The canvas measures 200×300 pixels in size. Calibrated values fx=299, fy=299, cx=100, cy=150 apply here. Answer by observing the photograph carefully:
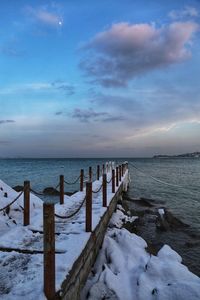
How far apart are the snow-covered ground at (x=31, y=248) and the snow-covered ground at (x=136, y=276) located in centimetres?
85

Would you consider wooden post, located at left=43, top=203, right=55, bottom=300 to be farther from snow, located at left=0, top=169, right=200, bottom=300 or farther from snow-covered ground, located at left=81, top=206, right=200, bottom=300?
snow-covered ground, located at left=81, top=206, right=200, bottom=300

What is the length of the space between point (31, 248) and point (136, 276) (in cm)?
259

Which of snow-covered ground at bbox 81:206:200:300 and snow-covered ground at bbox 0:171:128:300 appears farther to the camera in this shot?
snow-covered ground at bbox 81:206:200:300

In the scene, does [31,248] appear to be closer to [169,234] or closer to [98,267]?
[98,267]

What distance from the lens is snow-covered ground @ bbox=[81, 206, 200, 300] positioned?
239 inches

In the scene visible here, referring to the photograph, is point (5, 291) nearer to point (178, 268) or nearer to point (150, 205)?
point (178, 268)

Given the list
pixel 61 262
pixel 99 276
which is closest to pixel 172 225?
pixel 99 276

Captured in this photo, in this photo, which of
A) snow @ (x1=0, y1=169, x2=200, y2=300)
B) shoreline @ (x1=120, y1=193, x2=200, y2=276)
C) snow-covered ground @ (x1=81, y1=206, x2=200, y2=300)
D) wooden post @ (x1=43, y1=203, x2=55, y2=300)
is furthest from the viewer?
shoreline @ (x1=120, y1=193, x2=200, y2=276)

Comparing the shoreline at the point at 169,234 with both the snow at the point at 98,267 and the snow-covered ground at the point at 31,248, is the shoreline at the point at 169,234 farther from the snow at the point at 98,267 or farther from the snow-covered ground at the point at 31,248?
the snow-covered ground at the point at 31,248

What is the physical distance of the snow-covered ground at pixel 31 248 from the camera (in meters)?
4.89

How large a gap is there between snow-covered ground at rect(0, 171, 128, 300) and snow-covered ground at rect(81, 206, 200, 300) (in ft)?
2.78

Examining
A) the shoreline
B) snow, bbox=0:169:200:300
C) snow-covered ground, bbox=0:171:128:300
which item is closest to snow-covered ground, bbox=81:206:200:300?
snow, bbox=0:169:200:300

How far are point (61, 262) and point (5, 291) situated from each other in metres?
1.26

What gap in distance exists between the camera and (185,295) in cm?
583
